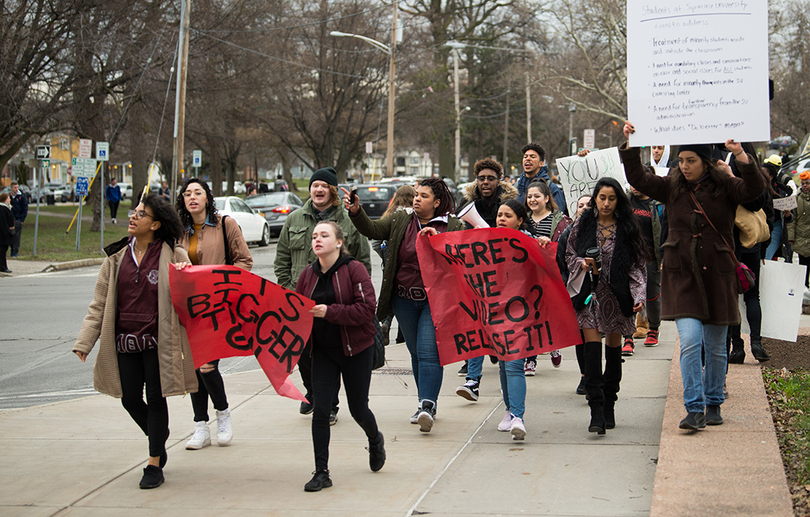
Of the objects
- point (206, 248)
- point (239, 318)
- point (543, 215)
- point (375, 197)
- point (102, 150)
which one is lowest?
point (239, 318)

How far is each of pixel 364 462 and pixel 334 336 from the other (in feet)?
3.37

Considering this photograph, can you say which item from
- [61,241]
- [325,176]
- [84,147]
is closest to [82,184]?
[84,147]

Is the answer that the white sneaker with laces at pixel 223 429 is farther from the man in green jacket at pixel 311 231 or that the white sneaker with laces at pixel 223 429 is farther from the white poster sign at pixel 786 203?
the white poster sign at pixel 786 203

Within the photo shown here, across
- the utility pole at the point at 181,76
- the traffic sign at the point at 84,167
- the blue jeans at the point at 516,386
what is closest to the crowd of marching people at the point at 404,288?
the blue jeans at the point at 516,386

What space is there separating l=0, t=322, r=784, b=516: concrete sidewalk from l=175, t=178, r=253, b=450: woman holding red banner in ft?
0.50

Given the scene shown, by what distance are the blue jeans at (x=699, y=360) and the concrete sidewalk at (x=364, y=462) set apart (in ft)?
0.81

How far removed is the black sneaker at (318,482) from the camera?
194 inches

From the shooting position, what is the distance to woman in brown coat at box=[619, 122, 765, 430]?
5402 mm

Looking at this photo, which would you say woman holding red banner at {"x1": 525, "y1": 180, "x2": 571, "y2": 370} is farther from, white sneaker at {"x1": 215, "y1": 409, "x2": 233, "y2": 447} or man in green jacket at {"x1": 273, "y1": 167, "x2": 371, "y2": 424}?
white sneaker at {"x1": 215, "y1": 409, "x2": 233, "y2": 447}

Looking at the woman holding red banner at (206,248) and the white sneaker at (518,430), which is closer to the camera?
the white sneaker at (518,430)

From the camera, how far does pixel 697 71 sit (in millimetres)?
5383

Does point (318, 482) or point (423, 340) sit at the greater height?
point (423, 340)

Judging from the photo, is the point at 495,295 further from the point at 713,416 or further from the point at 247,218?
the point at 247,218

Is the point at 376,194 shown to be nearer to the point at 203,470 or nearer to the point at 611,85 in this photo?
the point at 611,85
